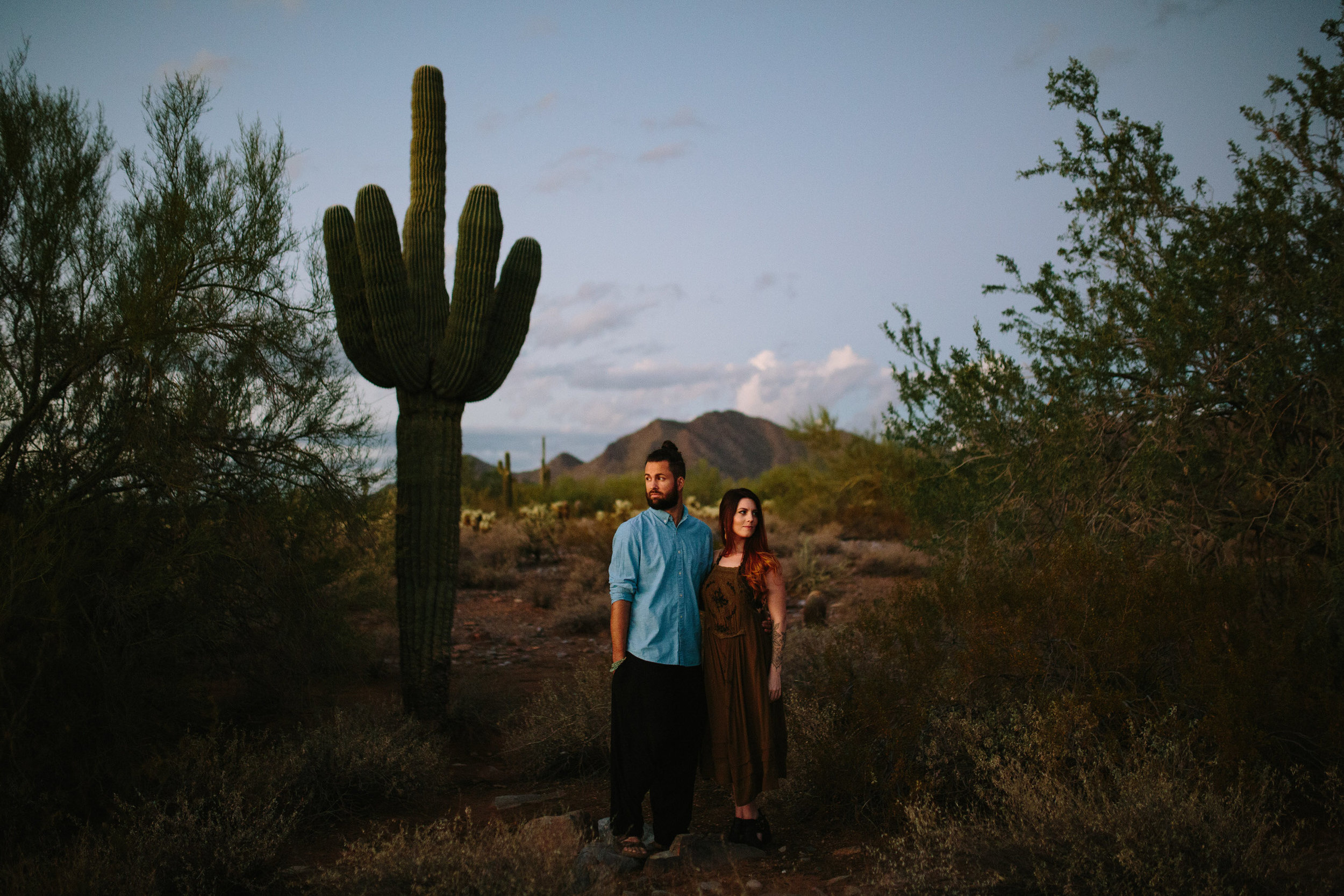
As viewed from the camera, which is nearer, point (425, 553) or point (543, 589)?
point (425, 553)

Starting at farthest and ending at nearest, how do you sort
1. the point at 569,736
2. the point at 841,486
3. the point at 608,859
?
the point at 841,486 < the point at 569,736 < the point at 608,859

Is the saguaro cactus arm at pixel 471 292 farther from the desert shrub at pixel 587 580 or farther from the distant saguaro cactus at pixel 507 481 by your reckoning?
the distant saguaro cactus at pixel 507 481

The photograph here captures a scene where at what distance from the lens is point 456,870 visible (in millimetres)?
3701

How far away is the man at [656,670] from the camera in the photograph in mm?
4215

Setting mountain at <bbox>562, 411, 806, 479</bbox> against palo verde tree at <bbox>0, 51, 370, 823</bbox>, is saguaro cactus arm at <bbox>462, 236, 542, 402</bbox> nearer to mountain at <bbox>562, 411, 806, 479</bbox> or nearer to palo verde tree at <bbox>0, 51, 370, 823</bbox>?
palo verde tree at <bbox>0, 51, 370, 823</bbox>

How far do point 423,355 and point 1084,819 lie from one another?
584 cm

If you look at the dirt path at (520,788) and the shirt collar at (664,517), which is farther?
the shirt collar at (664,517)

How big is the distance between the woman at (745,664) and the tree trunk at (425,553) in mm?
3588

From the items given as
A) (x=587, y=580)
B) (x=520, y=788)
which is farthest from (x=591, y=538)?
(x=520, y=788)

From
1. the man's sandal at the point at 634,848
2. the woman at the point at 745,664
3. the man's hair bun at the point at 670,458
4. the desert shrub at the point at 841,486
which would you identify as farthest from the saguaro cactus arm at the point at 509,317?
the desert shrub at the point at 841,486

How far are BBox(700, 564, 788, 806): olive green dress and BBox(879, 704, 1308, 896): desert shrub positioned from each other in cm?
69

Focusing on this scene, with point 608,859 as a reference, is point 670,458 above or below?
above

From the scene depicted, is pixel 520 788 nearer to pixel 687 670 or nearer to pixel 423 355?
pixel 687 670

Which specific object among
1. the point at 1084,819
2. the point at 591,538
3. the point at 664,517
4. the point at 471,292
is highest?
the point at 471,292
